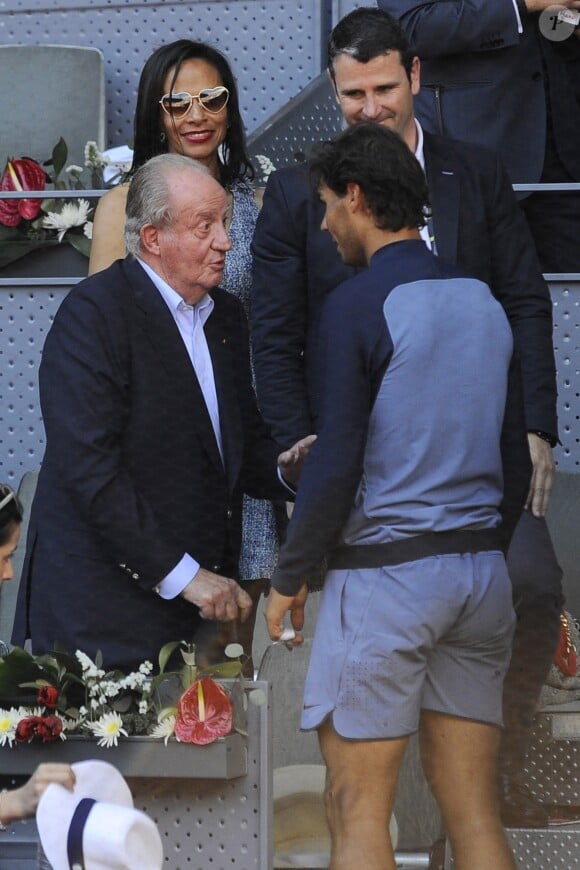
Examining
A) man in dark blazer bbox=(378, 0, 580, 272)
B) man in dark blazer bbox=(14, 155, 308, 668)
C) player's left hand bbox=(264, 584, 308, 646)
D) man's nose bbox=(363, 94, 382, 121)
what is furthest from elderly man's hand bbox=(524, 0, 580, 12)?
player's left hand bbox=(264, 584, 308, 646)

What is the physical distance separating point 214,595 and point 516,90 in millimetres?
1436

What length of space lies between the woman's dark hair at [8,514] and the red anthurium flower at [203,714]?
0.34 m

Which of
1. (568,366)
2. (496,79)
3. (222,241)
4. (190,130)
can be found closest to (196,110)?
(190,130)

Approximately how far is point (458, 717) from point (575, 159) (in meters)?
1.72

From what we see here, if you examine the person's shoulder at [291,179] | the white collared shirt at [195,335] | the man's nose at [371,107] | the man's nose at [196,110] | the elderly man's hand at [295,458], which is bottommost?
the elderly man's hand at [295,458]

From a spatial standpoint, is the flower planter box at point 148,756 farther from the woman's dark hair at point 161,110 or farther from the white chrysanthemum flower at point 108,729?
the woman's dark hair at point 161,110

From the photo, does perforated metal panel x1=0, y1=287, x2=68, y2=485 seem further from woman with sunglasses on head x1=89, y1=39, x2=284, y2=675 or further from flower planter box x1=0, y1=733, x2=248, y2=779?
flower planter box x1=0, y1=733, x2=248, y2=779

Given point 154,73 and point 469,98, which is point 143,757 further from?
point 469,98

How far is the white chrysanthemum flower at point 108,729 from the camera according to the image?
2260mm

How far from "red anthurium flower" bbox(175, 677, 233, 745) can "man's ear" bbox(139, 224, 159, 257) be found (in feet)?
2.21

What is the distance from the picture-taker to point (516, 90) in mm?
3295

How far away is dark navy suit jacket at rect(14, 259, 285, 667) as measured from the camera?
2.35 m

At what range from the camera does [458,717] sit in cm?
207

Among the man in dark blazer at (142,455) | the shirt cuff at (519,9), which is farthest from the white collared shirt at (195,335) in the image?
the shirt cuff at (519,9)
